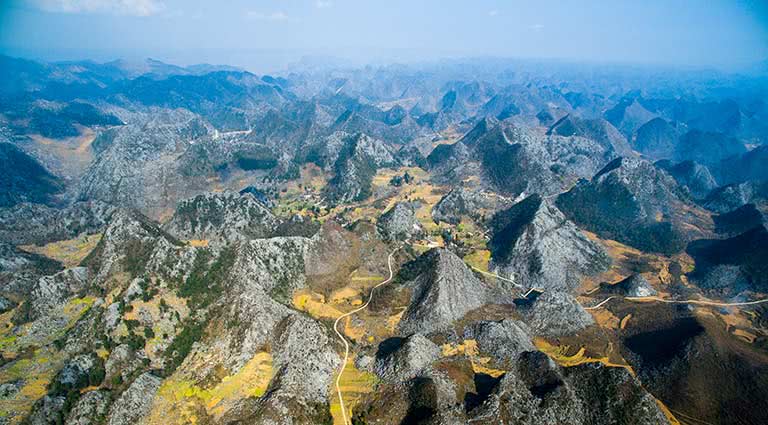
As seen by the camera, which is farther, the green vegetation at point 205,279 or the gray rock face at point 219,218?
the gray rock face at point 219,218

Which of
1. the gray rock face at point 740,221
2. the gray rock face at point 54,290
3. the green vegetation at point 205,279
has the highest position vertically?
the gray rock face at point 740,221

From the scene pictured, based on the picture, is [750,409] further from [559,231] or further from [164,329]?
[164,329]

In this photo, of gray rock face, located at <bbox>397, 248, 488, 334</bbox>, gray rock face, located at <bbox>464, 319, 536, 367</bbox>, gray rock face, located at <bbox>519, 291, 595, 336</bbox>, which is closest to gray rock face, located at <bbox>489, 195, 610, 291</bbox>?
gray rock face, located at <bbox>519, 291, 595, 336</bbox>

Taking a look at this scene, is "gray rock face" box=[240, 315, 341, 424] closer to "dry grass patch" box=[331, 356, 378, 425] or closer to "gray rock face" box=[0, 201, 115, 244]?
"dry grass patch" box=[331, 356, 378, 425]

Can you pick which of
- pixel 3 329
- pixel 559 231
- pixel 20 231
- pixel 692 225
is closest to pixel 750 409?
pixel 559 231

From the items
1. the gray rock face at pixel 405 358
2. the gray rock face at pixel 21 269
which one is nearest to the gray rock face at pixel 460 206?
the gray rock face at pixel 405 358

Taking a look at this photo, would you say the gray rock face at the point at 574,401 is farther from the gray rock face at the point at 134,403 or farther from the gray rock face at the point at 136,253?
the gray rock face at the point at 136,253

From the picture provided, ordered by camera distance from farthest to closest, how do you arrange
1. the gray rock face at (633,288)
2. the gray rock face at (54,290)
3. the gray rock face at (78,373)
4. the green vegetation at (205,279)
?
the gray rock face at (633,288), the gray rock face at (54,290), the green vegetation at (205,279), the gray rock face at (78,373)

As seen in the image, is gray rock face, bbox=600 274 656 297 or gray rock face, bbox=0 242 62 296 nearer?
gray rock face, bbox=0 242 62 296
